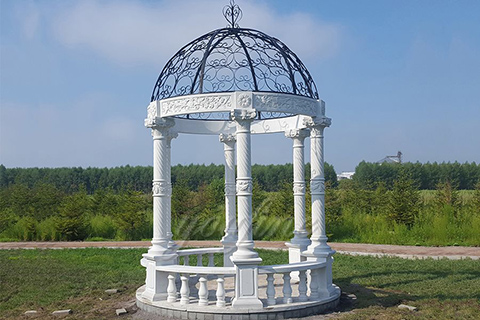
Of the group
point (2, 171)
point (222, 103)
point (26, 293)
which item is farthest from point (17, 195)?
point (2, 171)

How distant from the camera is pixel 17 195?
1150 inches

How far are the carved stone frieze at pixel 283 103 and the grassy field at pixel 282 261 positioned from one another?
3.78 m

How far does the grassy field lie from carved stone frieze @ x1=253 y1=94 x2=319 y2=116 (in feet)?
12.4

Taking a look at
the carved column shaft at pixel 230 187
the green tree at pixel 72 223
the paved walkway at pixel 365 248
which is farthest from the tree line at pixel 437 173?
the carved column shaft at pixel 230 187

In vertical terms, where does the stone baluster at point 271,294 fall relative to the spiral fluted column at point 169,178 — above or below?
below

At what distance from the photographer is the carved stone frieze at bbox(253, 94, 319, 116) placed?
28.5 ft

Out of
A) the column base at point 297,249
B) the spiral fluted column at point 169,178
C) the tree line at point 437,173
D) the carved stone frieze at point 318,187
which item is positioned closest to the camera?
the carved stone frieze at point 318,187

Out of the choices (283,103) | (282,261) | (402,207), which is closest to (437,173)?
(402,207)

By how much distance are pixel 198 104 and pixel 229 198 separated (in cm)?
337

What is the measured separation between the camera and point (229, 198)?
11570 millimetres

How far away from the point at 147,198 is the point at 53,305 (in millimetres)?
21206

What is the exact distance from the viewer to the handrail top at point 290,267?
27.2ft

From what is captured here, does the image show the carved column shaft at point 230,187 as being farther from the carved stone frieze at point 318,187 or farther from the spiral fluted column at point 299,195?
the carved stone frieze at point 318,187

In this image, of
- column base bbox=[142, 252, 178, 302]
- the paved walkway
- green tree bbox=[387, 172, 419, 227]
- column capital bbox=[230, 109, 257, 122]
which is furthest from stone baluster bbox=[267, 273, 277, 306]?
green tree bbox=[387, 172, 419, 227]
